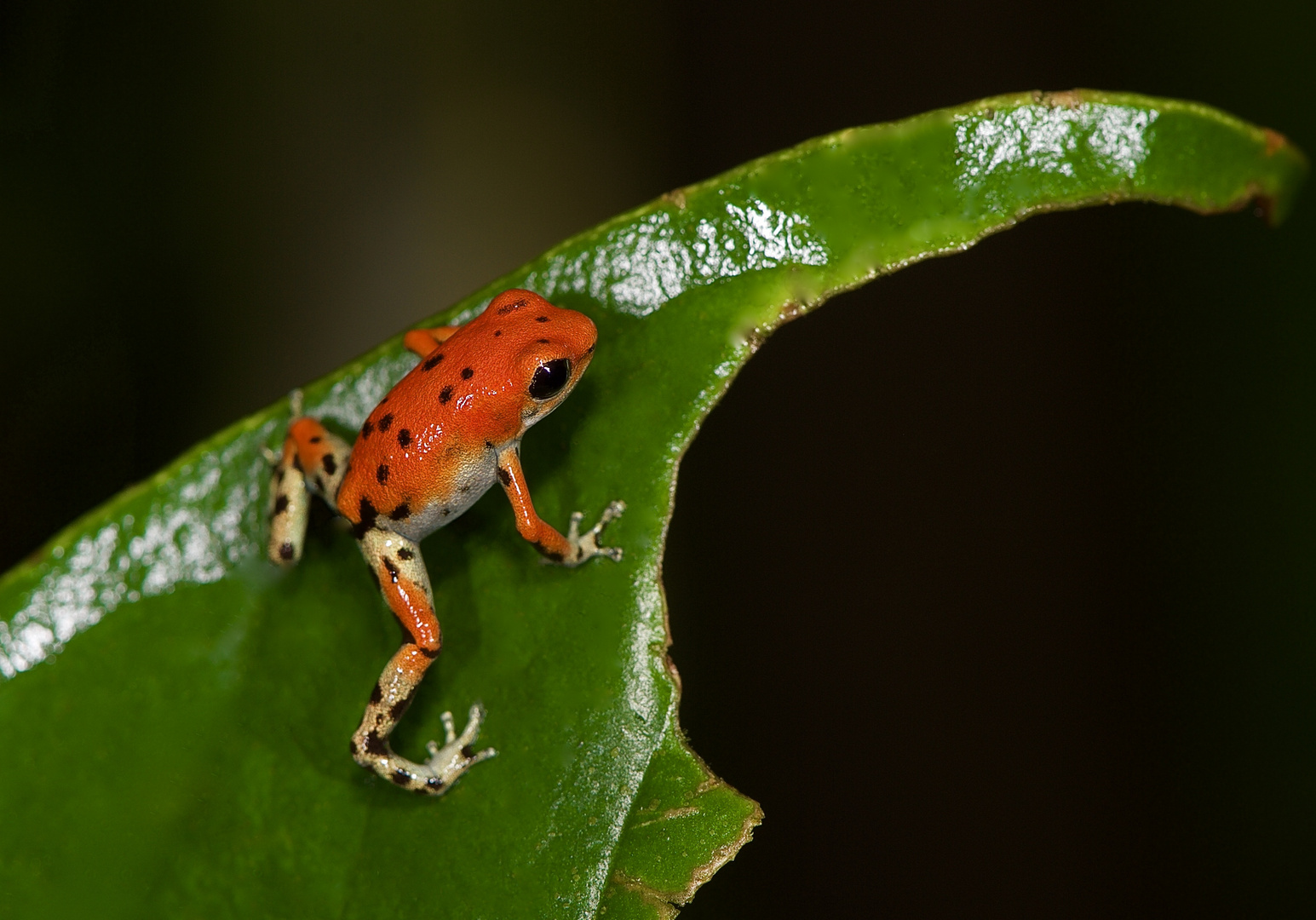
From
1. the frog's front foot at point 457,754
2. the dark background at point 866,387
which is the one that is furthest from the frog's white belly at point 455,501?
the dark background at point 866,387

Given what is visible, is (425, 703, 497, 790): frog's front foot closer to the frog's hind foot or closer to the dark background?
the frog's hind foot

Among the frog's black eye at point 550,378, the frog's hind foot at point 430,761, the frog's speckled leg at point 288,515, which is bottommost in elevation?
the frog's hind foot at point 430,761

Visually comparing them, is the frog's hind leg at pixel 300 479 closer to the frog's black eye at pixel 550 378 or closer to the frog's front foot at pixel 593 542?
the frog's black eye at pixel 550 378

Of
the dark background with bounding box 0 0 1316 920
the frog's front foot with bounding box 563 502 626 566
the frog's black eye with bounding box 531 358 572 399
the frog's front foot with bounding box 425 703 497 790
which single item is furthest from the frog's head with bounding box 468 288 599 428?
the dark background with bounding box 0 0 1316 920

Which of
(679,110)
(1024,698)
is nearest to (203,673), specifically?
(1024,698)

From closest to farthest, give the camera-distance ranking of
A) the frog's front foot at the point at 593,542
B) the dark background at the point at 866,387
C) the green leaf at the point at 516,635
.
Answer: the green leaf at the point at 516,635 < the frog's front foot at the point at 593,542 < the dark background at the point at 866,387

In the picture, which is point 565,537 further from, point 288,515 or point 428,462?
point 288,515

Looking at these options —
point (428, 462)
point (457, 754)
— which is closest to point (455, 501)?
point (428, 462)
